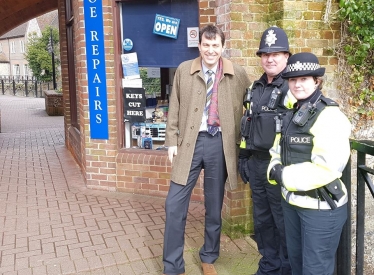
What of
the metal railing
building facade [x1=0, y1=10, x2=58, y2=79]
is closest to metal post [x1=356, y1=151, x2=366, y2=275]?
the metal railing

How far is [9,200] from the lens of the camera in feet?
18.3

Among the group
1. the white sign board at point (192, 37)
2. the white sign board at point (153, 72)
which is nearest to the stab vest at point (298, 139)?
the white sign board at point (192, 37)

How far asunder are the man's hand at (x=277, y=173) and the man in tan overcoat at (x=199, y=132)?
0.77 metres

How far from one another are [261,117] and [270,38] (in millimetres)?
537

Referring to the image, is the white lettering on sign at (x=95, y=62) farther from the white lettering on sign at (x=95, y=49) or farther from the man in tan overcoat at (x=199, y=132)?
the man in tan overcoat at (x=199, y=132)

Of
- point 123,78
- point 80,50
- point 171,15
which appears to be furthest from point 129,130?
point 171,15

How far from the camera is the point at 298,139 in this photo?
2.37m

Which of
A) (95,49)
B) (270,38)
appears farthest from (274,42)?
(95,49)

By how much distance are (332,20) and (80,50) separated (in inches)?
128

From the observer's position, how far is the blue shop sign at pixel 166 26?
205 inches

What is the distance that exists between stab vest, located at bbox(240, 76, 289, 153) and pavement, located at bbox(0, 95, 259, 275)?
1248 mm

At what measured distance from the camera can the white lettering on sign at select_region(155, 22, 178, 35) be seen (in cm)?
523

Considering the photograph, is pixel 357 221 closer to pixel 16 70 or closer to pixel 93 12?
pixel 93 12

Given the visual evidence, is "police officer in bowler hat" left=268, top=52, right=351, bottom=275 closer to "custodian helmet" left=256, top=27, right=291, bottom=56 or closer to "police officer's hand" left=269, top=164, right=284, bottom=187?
"police officer's hand" left=269, top=164, right=284, bottom=187
